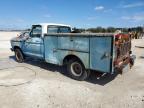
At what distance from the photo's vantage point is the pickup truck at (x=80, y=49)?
18.9 feet

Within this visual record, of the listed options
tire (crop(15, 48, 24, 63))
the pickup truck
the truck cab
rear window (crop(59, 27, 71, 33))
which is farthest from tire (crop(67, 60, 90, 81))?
tire (crop(15, 48, 24, 63))

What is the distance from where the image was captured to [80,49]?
6.43m

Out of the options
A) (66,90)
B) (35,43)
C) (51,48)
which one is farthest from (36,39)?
(66,90)

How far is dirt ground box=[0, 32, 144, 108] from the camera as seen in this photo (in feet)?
16.5

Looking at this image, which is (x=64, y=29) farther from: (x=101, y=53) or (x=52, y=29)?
(x=101, y=53)

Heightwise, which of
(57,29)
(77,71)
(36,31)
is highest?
(57,29)

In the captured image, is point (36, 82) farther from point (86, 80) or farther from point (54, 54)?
point (86, 80)

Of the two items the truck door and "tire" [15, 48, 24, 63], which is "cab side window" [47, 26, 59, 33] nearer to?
the truck door

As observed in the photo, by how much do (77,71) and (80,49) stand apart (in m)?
1.02

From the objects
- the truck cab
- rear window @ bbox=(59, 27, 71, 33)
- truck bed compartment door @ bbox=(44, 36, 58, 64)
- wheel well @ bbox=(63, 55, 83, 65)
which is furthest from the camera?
rear window @ bbox=(59, 27, 71, 33)

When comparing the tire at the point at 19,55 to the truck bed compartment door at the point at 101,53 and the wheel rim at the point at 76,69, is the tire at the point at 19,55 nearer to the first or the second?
Answer: the wheel rim at the point at 76,69

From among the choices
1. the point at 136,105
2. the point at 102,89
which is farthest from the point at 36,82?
the point at 136,105

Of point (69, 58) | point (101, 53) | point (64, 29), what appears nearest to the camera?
point (101, 53)

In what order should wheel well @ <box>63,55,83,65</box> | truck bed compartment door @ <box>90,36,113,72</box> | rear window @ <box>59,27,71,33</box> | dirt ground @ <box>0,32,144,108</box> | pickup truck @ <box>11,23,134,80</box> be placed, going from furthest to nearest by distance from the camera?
rear window @ <box>59,27,71,33</box>, wheel well @ <box>63,55,83,65</box>, pickup truck @ <box>11,23,134,80</box>, truck bed compartment door @ <box>90,36,113,72</box>, dirt ground @ <box>0,32,144,108</box>
